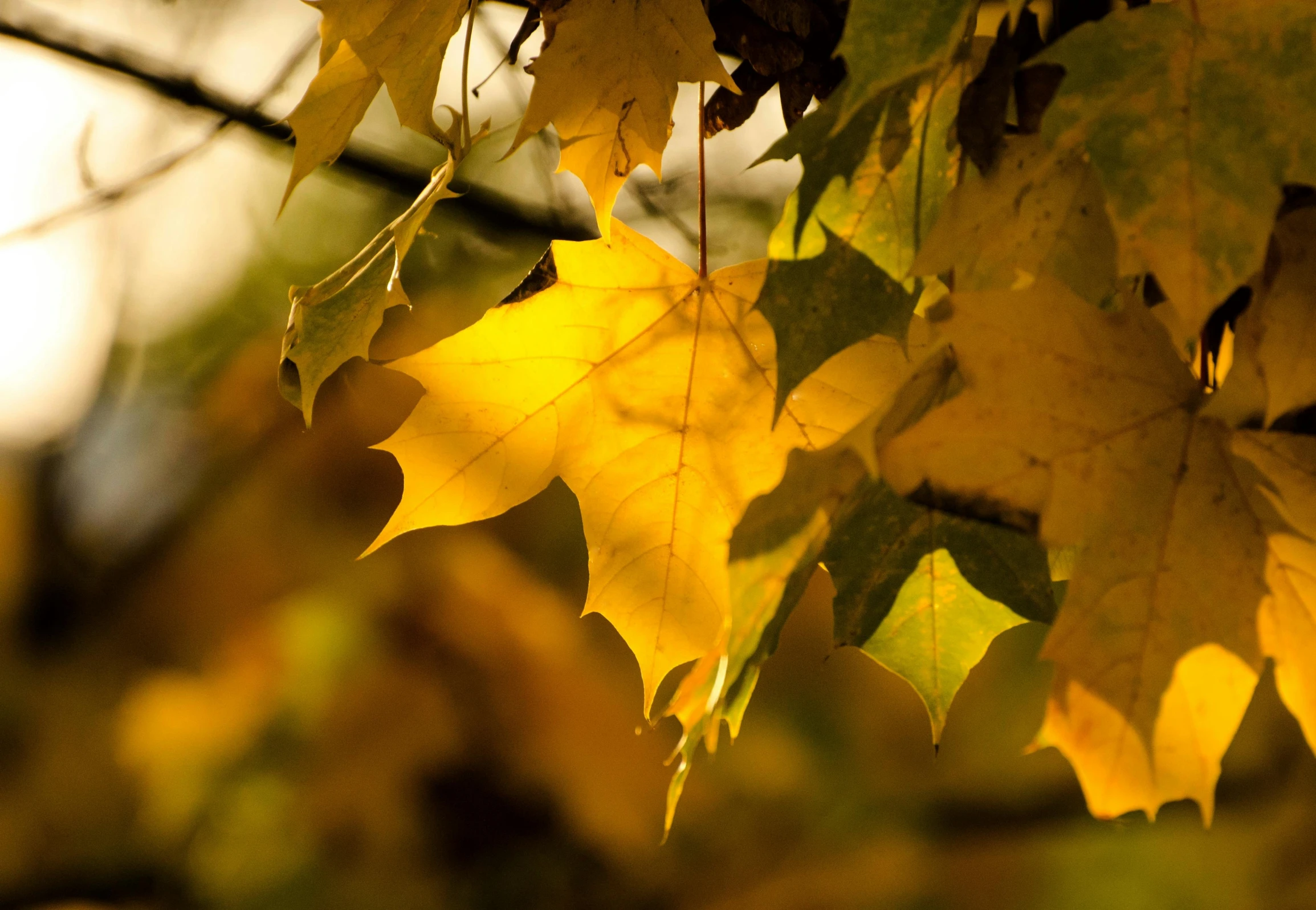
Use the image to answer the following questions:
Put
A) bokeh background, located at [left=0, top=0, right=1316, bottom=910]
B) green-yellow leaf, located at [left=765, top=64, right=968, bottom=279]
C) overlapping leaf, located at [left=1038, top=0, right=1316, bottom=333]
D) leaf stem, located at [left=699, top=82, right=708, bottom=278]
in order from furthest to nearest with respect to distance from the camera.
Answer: bokeh background, located at [left=0, top=0, right=1316, bottom=910], leaf stem, located at [left=699, top=82, right=708, bottom=278], green-yellow leaf, located at [left=765, top=64, right=968, bottom=279], overlapping leaf, located at [left=1038, top=0, right=1316, bottom=333]

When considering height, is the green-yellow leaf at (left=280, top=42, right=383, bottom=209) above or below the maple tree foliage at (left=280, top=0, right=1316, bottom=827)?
above

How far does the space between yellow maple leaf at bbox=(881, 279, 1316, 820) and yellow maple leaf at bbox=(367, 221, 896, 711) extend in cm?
14

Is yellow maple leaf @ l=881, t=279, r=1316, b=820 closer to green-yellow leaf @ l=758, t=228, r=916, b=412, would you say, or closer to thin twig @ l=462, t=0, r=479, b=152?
green-yellow leaf @ l=758, t=228, r=916, b=412

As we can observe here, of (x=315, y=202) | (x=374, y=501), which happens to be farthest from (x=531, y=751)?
(x=315, y=202)

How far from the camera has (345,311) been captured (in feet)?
1.61

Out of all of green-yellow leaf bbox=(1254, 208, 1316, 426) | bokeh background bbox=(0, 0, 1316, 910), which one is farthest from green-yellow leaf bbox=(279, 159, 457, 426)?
bokeh background bbox=(0, 0, 1316, 910)

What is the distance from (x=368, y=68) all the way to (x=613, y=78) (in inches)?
5.2

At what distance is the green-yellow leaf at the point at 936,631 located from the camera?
0.47 metres

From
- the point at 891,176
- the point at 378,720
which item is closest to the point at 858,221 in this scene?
the point at 891,176

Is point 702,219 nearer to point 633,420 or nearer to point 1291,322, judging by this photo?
point 633,420

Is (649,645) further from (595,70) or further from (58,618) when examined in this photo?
(58,618)

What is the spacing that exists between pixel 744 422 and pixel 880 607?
0.40 feet

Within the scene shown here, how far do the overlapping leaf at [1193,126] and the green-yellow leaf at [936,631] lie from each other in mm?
195

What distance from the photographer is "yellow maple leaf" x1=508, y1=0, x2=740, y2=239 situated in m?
0.45
